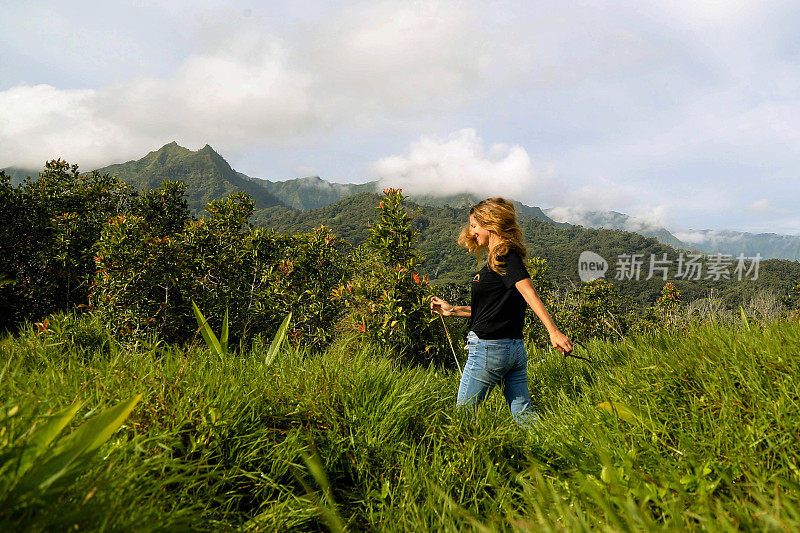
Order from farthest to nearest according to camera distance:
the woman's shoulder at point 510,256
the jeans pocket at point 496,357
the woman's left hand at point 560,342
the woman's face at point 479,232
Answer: the woman's face at point 479,232 → the woman's shoulder at point 510,256 → the jeans pocket at point 496,357 → the woman's left hand at point 560,342

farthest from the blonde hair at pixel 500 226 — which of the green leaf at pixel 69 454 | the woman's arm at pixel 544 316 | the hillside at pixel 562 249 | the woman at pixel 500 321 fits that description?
the hillside at pixel 562 249

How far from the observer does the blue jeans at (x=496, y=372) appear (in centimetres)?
309

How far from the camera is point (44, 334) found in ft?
17.3

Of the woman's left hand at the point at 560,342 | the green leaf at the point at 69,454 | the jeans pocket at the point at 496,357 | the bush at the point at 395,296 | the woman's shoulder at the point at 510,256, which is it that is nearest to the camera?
the green leaf at the point at 69,454

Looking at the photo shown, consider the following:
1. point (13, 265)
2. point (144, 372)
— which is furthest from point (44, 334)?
point (13, 265)

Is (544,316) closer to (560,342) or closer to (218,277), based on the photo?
(560,342)

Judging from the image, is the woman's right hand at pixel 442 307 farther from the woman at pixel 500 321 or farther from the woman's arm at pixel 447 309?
the woman at pixel 500 321

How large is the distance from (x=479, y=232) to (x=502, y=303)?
2.07 ft

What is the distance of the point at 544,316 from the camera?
286cm

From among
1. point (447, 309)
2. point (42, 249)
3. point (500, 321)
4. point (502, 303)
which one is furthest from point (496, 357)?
point (42, 249)

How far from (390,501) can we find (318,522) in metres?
0.37

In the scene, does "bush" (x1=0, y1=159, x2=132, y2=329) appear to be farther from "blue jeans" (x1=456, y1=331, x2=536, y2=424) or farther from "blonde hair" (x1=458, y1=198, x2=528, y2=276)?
"blue jeans" (x1=456, y1=331, x2=536, y2=424)

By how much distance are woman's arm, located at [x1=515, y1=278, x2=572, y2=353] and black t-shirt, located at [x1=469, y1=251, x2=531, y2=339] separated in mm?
70

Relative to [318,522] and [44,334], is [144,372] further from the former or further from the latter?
[44,334]
